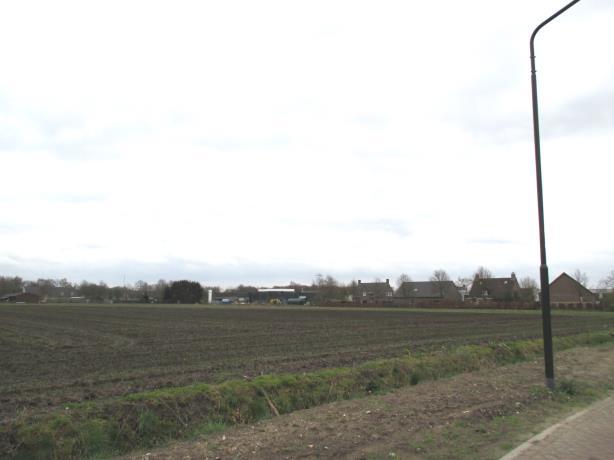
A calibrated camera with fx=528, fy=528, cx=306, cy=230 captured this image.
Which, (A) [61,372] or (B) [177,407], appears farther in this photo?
(A) [61,372]

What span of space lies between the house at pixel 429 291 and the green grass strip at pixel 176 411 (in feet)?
434

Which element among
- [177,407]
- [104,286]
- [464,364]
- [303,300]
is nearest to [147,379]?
[177,407]

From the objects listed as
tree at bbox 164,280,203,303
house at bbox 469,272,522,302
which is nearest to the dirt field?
house at bbox 469,272,522,302

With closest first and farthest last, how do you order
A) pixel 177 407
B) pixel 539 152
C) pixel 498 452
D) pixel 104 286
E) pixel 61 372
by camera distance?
pixel 498 452, pixel 177 407, pixel 539 152, pixel 61 372, pixel 104 286

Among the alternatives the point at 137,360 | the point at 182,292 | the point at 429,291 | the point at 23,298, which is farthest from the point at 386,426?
the point at 23,298

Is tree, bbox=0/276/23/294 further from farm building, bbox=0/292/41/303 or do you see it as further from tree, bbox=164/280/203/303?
tree, bbox=164/280/203/303

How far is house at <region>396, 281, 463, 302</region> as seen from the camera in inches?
5655

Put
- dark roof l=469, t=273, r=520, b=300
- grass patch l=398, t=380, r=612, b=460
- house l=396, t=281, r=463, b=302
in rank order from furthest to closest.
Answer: house l=396, t=281, r=463, b=302 < dark roof l=469, t=273, r=520, b=300 < grass patch l=398, t=380, r=612, b=460

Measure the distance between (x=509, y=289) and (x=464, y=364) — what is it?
123021mm

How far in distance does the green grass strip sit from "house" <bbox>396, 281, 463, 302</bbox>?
13235cm

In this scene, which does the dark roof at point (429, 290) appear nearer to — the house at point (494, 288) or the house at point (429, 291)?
the house at point (429, 291)

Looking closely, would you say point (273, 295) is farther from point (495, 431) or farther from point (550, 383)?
point (495, 431)

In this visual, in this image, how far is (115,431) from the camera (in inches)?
366

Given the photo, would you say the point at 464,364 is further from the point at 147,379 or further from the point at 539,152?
the point at 147,379
